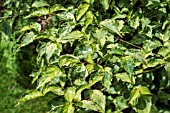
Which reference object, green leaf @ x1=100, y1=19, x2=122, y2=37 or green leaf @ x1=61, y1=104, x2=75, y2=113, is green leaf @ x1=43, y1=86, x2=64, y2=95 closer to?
green leaf @ x1=61, y1=104, x2=75, y2=113

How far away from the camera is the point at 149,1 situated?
246 cm

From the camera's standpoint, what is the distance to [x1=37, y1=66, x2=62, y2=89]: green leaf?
2.03 m

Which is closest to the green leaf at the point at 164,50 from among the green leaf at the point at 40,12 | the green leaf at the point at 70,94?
the green leaf at the point at 70,94

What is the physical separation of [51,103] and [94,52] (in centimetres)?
37

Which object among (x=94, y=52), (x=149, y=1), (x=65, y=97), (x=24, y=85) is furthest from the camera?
(x=24, y=85)

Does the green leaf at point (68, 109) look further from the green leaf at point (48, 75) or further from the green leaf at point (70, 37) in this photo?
the green leaf at point (70, 37)

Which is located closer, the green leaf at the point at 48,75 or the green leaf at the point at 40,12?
the green leaf at the point at 48,75

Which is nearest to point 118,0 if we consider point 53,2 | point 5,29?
point 53,2

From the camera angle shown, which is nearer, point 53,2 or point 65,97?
point 65,97

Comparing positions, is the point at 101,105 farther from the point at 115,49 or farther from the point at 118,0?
the point at 118,0

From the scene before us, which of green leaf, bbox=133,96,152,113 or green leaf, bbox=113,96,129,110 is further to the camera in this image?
green leaf, bbox=113,96,129,110

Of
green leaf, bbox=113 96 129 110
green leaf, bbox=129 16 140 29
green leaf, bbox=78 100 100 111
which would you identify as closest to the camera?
green leaf, bbox=78 100 100 111

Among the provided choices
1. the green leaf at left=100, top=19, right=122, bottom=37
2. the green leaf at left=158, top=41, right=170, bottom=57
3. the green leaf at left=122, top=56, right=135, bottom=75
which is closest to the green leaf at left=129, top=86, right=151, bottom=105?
the green leaf at left=122, top=56, right=135, bottom=75

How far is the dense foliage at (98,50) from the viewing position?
2.10 metres
